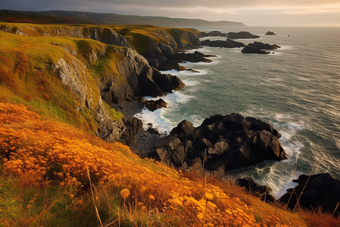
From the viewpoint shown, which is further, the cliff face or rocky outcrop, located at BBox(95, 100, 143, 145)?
rocky outcrop, located at BBox(95, 100, 143, 145)

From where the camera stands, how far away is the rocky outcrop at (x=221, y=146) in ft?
71.3

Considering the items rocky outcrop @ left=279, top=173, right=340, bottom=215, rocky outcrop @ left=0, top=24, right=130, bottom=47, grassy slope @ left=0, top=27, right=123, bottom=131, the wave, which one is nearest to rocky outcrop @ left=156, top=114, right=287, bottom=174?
rocky outcrop @ left=279, top=173, right=340, bottom=215

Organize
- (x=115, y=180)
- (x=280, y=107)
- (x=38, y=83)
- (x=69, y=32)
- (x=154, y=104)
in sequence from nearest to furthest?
(x=115, y=180)
(x=38, y=83)
(x=154, y=104)
(x=280, y=107)
(x=69, y=32)

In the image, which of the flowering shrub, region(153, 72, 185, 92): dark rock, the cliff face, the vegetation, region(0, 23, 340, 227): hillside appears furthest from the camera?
the vegetation

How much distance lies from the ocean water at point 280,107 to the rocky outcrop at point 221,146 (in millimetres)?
1349

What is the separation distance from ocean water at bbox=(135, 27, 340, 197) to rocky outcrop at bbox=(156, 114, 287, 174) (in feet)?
4.43

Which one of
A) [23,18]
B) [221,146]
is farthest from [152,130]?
[23,18]

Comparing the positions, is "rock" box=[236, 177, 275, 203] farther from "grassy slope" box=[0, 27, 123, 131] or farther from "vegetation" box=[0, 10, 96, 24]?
"vegetation" box=[0, 10, 96, 24]

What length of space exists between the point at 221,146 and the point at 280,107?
22068 millimetres

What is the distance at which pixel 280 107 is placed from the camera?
1446 inches

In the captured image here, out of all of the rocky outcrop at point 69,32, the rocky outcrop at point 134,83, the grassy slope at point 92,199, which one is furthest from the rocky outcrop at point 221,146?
the rocky outcrop at point 69,32

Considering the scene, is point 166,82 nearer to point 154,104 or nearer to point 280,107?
point 154,104

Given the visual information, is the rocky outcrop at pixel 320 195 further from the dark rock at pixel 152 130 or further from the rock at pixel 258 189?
the dark rock at pixel 152 130

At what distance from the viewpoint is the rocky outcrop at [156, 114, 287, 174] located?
21.7m
